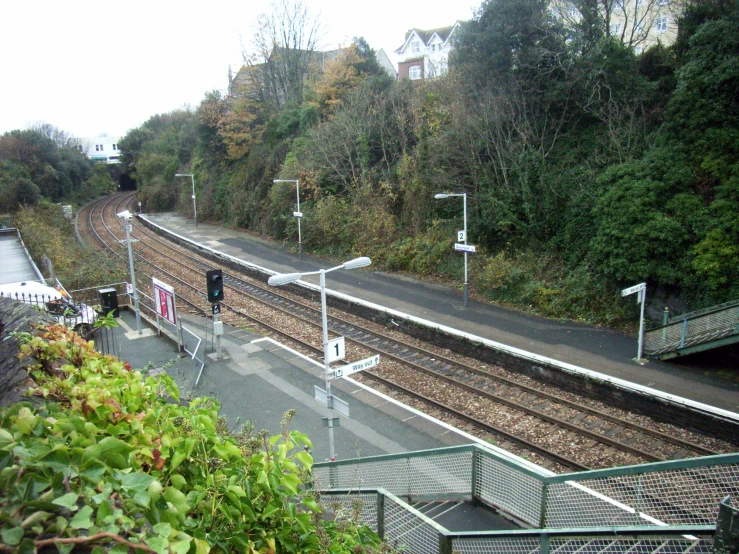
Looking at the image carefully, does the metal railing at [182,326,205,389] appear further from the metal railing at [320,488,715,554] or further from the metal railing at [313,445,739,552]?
the metal railing at [320,488,715,554]

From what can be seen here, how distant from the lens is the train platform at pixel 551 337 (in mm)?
13000

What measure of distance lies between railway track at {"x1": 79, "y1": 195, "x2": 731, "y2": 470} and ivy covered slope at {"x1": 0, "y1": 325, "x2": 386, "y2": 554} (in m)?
8.52

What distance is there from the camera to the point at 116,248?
1380 inches

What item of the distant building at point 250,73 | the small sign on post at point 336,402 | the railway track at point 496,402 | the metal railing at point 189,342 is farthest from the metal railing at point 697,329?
the distant building at point 250,73

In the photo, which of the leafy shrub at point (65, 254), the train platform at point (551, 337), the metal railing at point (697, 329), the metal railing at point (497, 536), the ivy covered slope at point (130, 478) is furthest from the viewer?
the leafy shrub at point (65, 254)

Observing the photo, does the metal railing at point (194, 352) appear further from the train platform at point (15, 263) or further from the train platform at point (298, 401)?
the train platform at point (15, 263)

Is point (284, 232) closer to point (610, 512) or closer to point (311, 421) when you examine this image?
point (311, 421)

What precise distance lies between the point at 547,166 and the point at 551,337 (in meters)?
8.06

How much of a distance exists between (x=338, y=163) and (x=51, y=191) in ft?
115

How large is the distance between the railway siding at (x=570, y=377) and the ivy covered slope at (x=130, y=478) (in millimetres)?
10290

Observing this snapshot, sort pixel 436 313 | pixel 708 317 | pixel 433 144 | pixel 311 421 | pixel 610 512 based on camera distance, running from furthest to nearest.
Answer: pixel 433 144 → pixel 436 313 → pixel 708 317 → pixel 311 421 → pixel 610 512

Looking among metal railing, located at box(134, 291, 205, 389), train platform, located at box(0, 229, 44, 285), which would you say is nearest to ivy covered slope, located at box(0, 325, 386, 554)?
metal railing, located at box(134, 291, 205, 389)

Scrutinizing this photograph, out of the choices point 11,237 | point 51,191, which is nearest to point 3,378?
point 11,237

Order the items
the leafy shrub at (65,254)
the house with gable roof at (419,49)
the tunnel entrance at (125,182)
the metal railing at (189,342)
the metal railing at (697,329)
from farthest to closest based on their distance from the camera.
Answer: the tunnel entrance at (125,182), the house with gable roof at (419,49), the leafy shrub at (65,254), the metal railing at (189,342), the metal railing at (697,329)
